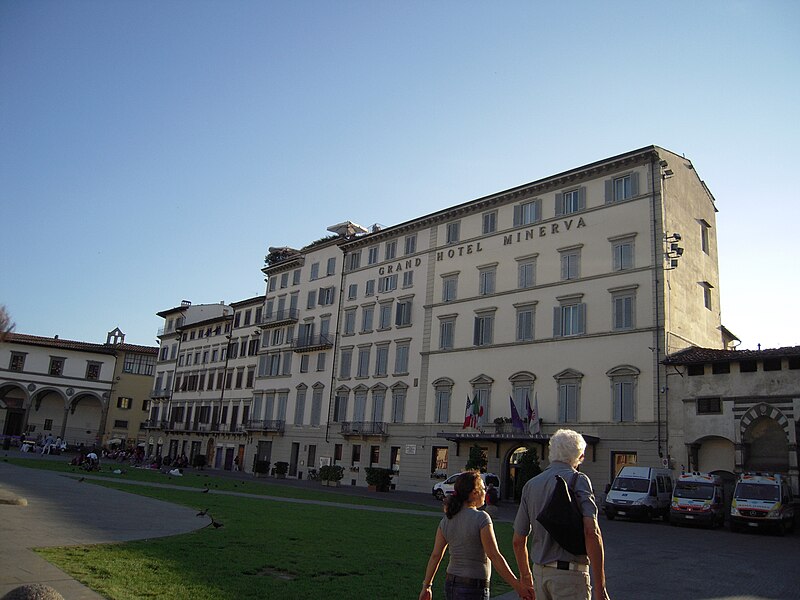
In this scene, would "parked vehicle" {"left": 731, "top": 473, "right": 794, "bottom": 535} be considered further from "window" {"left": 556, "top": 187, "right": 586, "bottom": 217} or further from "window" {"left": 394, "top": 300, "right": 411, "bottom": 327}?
"window" {"left": 394, "top": 300, "right": 411, "bottom": 327}

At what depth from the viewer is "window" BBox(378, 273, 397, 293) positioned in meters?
51.0

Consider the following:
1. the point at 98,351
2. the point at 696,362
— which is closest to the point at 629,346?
the point at 696,362

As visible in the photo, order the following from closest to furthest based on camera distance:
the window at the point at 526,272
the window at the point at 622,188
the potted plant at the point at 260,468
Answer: the window at the point at 622,188 → the window at the point at 526,272 → the potted plant at the point at 260,468

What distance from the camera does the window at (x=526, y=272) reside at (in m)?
41.5

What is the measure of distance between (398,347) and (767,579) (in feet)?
118

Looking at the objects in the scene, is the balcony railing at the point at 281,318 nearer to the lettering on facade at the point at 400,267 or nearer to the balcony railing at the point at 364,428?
the lettering on facade at the point at 400,267

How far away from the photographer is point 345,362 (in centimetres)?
5300

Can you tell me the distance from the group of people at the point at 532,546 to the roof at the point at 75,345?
3237 inches

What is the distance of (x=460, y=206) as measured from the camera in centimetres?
4662

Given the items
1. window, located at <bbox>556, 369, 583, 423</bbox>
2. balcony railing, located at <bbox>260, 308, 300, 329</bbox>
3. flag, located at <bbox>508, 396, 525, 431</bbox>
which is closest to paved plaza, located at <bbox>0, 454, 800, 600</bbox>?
window, located at <bbox>556, 369, 583, 423</bbox>

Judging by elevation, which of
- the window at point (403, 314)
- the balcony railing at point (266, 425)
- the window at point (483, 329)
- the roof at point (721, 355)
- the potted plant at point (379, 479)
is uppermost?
the window at point (403, 314)

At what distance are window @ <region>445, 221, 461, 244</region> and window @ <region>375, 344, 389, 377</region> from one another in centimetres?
880

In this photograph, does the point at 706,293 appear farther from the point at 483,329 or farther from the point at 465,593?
the point at 465,593

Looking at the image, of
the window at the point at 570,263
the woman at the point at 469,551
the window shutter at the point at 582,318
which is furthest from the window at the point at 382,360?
the woman at the point at 469,551
